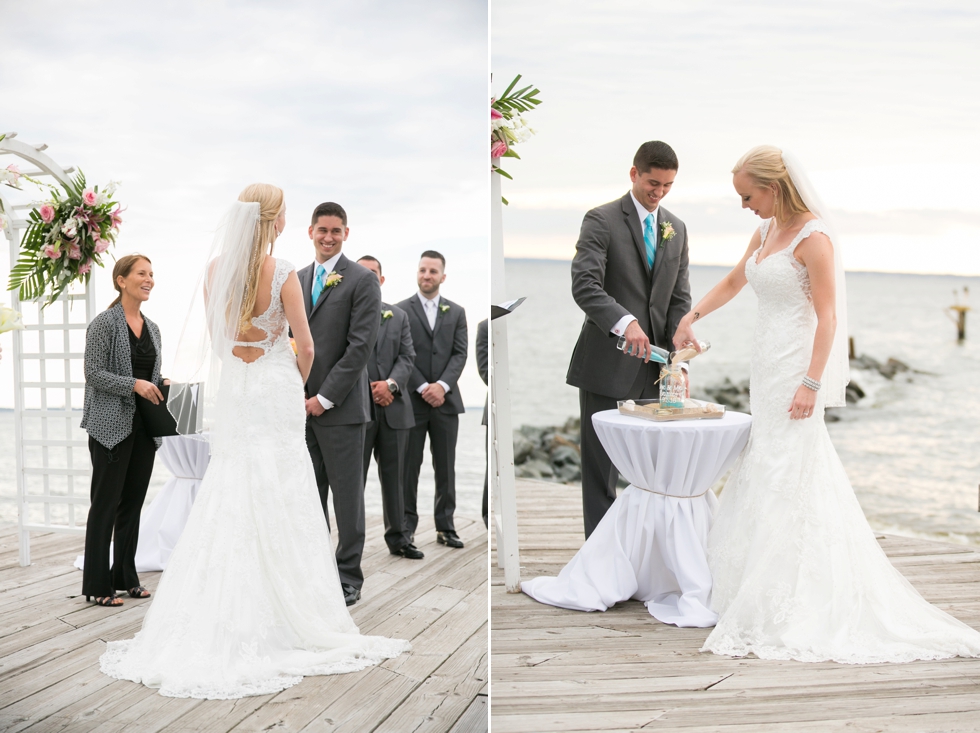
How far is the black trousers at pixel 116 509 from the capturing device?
2572mm

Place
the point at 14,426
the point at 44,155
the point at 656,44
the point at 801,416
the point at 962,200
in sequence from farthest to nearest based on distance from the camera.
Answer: the point at 962,200 < the point at 656,44 < the point at 801,416 < the point at 14,426 < the point at 44,155

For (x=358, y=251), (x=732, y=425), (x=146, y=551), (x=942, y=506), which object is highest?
(x=358, y=251)

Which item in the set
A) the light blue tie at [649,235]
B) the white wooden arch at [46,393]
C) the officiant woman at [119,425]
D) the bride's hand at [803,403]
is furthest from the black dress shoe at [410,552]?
the light blue tie at [649,235]

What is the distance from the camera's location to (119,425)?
2.71m

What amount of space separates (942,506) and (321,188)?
602 inches

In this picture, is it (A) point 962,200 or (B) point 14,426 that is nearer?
(B) point 14,426

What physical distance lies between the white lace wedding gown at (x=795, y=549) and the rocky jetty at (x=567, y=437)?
9.00 m

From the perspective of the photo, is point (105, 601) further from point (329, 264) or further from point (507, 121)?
point (507, 121)

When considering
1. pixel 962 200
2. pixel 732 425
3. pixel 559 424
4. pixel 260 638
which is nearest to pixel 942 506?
pixel 962 200

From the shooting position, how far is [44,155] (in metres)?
2.51

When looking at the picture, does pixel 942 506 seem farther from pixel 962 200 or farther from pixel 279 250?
pixel 279 250

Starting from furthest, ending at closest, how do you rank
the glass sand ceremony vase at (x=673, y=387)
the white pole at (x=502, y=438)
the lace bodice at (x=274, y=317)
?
1. the white pole at (x=502, y=438)
2. the glass sand ceremony vase at (x=673, y=387)
3. the lace bodice at (x=274, y=317)

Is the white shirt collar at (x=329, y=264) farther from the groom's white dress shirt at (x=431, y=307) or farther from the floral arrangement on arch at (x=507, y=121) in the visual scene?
the floral arrangement on arch at (x=507, y=121)

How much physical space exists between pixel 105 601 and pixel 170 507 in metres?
0.35
